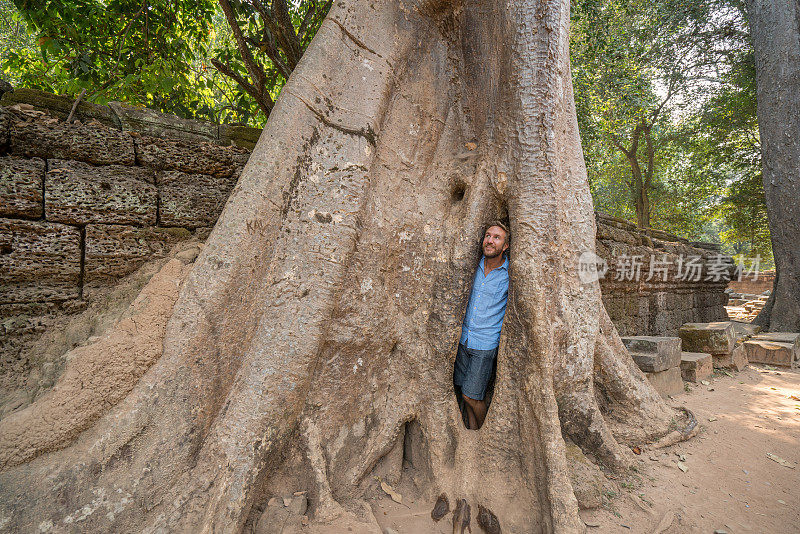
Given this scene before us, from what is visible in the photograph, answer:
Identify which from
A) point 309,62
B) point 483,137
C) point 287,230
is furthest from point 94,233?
point 483,137

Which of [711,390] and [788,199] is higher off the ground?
[788,199]

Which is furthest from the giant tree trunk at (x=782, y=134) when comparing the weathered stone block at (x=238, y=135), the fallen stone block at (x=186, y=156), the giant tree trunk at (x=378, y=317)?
the fallen stone block at (x=186, y=156)

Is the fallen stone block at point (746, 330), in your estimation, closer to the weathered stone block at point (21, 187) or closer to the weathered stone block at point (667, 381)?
the weathered stone block at point (667, 381)

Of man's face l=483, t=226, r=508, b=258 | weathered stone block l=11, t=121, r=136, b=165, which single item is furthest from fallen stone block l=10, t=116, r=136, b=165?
man's face l=483, t=226, r=508, b=258

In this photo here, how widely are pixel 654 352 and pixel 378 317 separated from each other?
2.70 m

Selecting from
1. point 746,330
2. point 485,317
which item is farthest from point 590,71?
point 485,317

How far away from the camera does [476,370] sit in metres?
2.31

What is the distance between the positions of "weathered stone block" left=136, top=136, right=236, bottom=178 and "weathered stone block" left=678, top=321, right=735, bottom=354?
16.7 ft

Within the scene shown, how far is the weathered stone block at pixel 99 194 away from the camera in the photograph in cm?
192

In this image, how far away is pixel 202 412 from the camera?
1.76 meters

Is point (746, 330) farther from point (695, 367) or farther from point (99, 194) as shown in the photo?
point (99, 194)

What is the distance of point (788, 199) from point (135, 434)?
764cm

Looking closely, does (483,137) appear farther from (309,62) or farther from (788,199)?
(788,199)

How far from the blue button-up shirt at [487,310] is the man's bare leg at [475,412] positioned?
0.33 meters
